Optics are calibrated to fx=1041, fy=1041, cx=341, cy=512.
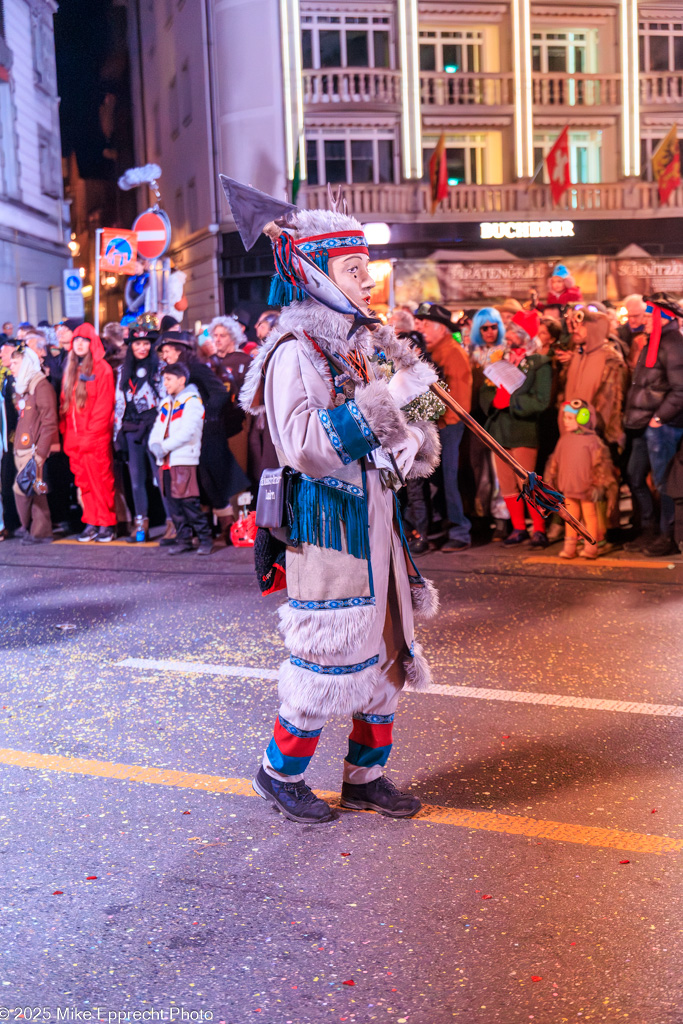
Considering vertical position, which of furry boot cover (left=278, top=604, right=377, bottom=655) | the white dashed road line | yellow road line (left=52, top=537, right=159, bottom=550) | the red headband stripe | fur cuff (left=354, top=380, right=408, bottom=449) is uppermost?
the red headband stripe

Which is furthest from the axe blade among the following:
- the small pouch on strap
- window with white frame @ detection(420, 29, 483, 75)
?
window with white frame @ detection(420, 29, 483, 75)

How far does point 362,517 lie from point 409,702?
1.82m

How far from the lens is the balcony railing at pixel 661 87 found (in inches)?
1137

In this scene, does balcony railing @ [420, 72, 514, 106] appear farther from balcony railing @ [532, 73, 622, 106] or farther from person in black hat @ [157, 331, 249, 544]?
person in black hat @ [157, 331, 249, 544]

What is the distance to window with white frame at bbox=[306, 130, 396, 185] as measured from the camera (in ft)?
91.1

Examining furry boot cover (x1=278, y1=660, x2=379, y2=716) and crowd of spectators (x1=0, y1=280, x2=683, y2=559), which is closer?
furry boot cover (x1=278, y1=660, x2=379, y2=716)

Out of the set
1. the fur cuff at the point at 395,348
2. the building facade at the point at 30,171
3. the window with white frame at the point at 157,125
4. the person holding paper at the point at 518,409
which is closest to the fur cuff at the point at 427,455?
the fur cuff at the point at 395,348

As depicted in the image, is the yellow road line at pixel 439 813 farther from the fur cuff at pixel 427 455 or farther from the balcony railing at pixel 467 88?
the balcony railing at pixel 467 88

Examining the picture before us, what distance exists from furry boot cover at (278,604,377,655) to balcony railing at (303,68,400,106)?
1027 inches

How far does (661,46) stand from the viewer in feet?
96.4

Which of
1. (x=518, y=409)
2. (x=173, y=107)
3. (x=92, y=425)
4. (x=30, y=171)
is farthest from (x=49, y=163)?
(x=518, y=409)

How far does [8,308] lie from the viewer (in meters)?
27.3

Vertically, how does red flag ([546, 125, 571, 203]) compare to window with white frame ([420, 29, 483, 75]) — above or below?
below

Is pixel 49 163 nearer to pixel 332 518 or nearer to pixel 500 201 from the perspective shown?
pixel 500 201
